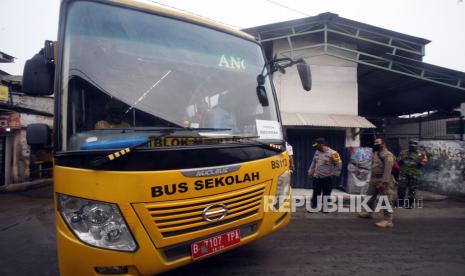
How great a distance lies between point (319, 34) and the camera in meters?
8.88

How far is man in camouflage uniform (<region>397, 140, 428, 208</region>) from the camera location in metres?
6.44

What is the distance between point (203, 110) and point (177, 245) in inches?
47.1

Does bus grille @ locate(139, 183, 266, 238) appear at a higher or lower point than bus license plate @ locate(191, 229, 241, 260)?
higher

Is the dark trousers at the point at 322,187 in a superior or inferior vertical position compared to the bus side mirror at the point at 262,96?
inferior

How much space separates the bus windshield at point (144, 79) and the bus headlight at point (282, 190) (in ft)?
1.51

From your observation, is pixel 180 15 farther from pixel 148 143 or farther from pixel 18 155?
pixel 18 155

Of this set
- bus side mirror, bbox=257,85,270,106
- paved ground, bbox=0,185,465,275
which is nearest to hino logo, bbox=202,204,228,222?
paved ground, bbox=0,185,465,275

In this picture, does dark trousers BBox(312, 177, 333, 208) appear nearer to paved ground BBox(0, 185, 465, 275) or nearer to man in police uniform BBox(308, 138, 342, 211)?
man in police uniform BBox(308, 138, 342, 211)

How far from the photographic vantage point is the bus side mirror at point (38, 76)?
2.43 metres

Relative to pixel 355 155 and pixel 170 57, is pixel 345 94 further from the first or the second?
pixel 170 57

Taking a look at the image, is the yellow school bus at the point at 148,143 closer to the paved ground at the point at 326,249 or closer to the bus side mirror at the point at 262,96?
the bus side mirror at the point at 262,96

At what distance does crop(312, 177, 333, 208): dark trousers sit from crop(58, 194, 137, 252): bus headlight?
4.91 metres

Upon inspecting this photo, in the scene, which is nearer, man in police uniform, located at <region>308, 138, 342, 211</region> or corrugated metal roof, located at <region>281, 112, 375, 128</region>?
man in police uniform, located at <region>308, 138, 342, 211</region>

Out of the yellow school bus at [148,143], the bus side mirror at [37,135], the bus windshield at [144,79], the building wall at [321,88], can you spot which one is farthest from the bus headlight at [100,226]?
the building wall at [321,88]
